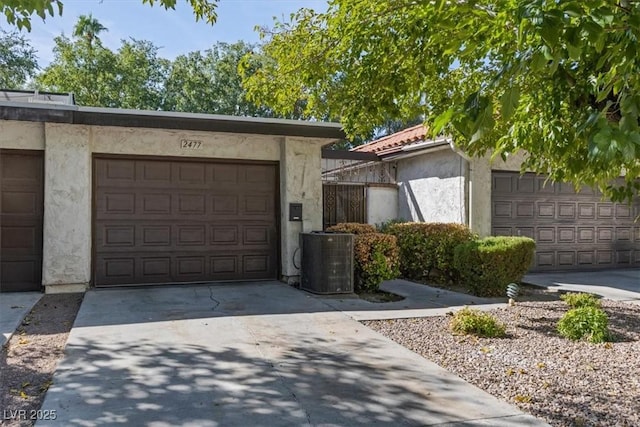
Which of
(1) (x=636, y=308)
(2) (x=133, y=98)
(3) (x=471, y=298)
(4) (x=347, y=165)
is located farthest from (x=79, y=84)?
(1) (x=636, y=308)

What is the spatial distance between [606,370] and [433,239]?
5217 millimetres

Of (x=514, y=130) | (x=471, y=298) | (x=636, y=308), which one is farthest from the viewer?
(x=471, y=298)

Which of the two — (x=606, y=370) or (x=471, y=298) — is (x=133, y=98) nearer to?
(x=471, y=298)

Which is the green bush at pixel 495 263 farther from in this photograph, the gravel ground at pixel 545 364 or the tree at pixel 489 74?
the tree at pixel 489 74

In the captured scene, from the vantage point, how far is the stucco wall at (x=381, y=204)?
11.9m

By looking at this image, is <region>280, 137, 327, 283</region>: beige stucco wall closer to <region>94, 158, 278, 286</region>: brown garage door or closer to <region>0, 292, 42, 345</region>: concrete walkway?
<region>94, 158, 278, 286</region>: brown garage door

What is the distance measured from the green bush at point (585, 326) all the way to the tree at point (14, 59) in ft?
81.1

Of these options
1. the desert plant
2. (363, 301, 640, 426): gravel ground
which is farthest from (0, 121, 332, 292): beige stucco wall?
(363, 301, 640, 426): gravel ground

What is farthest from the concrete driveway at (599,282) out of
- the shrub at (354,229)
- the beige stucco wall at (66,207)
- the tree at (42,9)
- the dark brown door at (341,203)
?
the beige stucco wall at (66,207)

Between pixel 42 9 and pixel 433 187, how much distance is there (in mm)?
8863

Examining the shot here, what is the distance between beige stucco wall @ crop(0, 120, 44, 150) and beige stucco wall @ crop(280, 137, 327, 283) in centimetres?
407

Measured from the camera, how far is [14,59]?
21828mm

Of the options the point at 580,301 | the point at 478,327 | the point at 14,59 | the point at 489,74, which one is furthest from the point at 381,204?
the point at 14,59

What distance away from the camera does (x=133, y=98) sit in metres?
23.7
